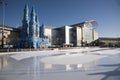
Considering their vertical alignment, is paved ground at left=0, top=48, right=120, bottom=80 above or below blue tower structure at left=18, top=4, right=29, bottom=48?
below

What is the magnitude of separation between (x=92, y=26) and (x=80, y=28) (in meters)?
11.5

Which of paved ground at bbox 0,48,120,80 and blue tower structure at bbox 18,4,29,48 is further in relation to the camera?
blue tower structure at bbox 18,4,29,48

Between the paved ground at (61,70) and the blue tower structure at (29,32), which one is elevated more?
the blue tower structure at (29,32)

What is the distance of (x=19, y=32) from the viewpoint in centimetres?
6144

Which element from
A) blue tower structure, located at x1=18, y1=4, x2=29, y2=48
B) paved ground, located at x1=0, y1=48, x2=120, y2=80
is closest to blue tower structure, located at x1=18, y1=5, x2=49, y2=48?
blue tower structure, located at x1=18, y1=4, x2=29, y2=48

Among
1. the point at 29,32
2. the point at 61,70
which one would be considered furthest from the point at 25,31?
the point at 61,70

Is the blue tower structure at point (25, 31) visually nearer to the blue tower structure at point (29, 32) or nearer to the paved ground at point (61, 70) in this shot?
the blue tower structure at point (29, 32)

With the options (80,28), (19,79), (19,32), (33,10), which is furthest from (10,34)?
(19,79)

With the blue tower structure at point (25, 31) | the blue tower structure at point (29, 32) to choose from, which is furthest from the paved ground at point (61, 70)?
the blue tower structure at point (25, 31)

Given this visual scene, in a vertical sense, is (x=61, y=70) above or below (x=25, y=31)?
below

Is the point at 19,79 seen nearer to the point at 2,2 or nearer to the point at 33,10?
the point at 2,2

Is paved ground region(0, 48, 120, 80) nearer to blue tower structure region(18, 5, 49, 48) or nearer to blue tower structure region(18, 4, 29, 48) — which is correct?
blue tower structure region(18, 5, 49, 48)

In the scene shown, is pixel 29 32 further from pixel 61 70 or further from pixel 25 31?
pixel 61 70

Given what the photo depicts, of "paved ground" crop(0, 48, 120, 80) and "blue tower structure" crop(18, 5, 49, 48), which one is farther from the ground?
"blue tower structure" crop(18, 5, 49, 48)
